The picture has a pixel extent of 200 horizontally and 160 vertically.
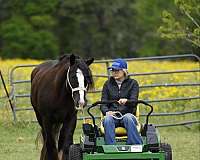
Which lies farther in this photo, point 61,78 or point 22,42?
point 22,42

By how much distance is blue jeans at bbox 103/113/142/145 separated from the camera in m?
8.36

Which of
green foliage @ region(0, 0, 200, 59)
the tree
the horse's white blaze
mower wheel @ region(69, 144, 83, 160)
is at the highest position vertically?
green foliage @ region(0, 0, 200, 59)

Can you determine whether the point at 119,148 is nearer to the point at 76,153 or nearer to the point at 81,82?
the point at 76,153

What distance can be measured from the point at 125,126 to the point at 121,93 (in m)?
0.63

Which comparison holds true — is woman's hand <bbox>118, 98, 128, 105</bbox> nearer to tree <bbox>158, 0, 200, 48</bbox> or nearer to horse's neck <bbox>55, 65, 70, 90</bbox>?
horse's neck <bbox>55, 65, 70, 90</bbox>

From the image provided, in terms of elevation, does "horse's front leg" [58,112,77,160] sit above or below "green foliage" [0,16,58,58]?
below

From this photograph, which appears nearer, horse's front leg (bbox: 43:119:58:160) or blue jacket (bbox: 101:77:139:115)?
blue jacket (bbox: 101:77:139:115)

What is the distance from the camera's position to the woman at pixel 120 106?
841cm

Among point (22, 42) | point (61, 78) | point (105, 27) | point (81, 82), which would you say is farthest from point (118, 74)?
point (105, 27)

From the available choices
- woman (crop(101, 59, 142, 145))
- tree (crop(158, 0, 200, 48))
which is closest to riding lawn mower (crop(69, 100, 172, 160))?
woman (crop(101, 59, 142, 145))

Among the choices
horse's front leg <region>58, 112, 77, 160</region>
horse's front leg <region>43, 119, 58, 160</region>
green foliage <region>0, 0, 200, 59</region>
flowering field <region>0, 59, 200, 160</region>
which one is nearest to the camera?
horse's front leg <region>58, 112, 77, 160</region>

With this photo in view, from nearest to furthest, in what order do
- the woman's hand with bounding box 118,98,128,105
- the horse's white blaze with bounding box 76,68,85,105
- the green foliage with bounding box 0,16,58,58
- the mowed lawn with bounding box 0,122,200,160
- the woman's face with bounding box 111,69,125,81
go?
the woman's hand with bounding box 118,98,128,105, the woman's face with bounding box 111,69,125,81, the horse's white blaze with bounding box 76,68,85,105, the mowed lawn with bounding box 0,122,200,160, the green foliage with bounding box 0,16,58,58

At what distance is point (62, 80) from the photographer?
10.3m

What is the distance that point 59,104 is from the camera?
33.9 ft
